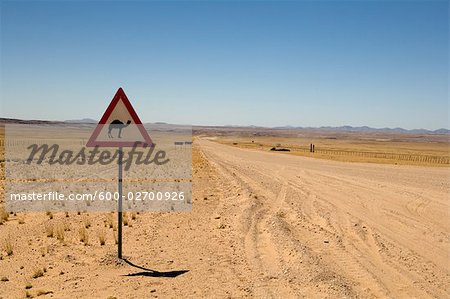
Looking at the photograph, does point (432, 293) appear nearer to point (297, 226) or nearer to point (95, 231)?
point (297, 226)

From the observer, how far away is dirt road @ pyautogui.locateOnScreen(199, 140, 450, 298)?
631 centimetres

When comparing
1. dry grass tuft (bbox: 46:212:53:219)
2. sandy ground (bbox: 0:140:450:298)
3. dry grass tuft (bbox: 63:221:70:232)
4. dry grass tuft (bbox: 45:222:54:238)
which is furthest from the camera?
→ dry grass tuft (bbox: 46:212:53:219)

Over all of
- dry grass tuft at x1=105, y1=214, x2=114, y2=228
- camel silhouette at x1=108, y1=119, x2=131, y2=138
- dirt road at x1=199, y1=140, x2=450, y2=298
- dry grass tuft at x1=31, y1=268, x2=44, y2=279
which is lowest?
dry grass tuft at x1=105, y1=214, x2=114, y2=228

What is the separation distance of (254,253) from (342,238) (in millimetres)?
2360

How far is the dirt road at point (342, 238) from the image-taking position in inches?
249

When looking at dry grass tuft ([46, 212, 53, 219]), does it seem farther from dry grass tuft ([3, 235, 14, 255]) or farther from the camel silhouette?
the camel silhouette

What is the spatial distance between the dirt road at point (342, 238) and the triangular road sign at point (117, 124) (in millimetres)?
3253

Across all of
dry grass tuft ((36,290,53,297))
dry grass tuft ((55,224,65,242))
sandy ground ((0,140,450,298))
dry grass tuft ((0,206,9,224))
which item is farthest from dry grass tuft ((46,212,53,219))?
dry grass tuft ((36,290,53,297))

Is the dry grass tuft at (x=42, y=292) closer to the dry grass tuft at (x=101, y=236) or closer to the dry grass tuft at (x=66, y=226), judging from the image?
the dry grass tuft at (x=101, y=236)

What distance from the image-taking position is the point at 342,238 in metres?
9.03

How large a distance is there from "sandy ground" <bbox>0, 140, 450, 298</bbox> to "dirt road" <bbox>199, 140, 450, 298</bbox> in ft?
0.09

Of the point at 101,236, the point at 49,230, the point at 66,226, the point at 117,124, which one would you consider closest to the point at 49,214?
the point at 66,226

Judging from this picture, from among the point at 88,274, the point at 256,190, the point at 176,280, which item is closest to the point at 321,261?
the point at 176,280

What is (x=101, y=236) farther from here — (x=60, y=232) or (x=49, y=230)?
(x=49, y=230)
